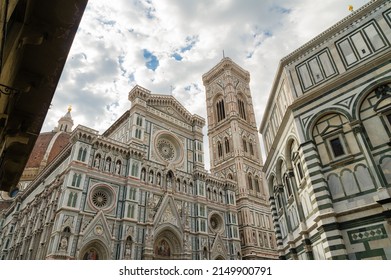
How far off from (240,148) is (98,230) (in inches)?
991

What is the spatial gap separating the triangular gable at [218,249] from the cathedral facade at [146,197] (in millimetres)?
101

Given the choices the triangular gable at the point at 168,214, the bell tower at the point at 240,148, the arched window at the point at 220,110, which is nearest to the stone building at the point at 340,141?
the triangular gable at the point at 168,214

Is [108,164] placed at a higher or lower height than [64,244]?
higher

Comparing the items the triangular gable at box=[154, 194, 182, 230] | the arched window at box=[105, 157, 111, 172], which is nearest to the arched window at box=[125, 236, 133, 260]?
the triangular gable at box=[154, 194, 182, 230]

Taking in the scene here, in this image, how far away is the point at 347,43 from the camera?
10.9 metres

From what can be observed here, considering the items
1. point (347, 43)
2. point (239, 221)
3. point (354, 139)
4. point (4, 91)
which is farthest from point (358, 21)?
point (239, 221)

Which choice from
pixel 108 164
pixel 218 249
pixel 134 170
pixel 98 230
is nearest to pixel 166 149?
pixel 134 170

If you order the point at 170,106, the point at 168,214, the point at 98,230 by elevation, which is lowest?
the point at 98,230

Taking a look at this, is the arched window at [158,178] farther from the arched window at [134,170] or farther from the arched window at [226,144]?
the arched window at [226,144]

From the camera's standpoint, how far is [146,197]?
84.6 ft

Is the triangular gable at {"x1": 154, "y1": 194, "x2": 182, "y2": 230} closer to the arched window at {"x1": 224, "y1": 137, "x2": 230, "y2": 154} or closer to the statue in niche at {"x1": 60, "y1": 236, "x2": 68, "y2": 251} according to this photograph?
Answer: the statue in niche at {"x1": 60, "y1": 236, "x2": 68, "y2": 251}

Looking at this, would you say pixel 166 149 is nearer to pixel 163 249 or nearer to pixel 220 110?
pixel 163 249
